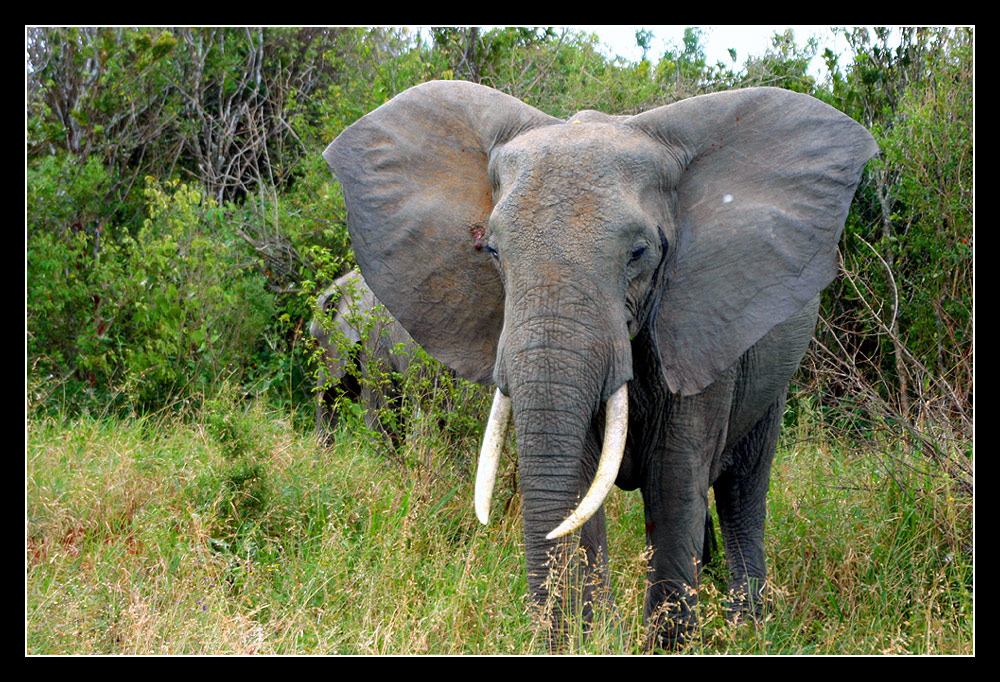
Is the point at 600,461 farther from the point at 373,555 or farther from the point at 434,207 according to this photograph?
the point at 373,555

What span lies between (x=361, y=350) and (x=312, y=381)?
2.35 metres

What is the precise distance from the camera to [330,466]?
6.31 meters

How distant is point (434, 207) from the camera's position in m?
4.42

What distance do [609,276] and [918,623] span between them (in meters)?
2.41

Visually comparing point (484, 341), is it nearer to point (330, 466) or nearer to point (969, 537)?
point (330, 466)

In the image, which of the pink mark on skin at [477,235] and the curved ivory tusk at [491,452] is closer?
the curved ivory tusk at [491,452]

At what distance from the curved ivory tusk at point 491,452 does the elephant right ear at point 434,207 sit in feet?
1.34

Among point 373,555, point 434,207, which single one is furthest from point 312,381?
point 434,207

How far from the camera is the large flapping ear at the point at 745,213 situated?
13.6ft

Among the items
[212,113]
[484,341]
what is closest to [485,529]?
[484,341]

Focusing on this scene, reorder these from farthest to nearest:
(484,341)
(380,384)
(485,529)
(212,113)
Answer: (212,113) → (380,384) → (485,529) → (484,341)

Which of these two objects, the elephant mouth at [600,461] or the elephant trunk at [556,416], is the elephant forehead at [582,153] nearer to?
the elephant trunk at [556,416]

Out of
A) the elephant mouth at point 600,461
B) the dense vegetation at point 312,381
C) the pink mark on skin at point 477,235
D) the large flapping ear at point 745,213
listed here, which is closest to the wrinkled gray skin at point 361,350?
the dense vegetation at point 312,381

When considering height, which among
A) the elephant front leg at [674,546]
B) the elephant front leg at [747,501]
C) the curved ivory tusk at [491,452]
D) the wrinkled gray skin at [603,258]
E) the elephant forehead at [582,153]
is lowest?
the elephant front leg at [747,501]
